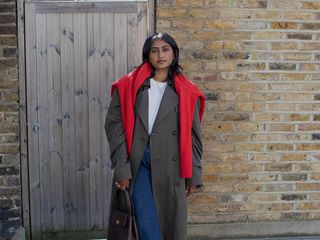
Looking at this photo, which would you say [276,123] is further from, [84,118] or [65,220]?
[65,220]

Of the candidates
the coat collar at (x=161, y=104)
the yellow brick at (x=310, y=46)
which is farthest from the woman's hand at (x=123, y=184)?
the yellow brick at (x=310, y=46)

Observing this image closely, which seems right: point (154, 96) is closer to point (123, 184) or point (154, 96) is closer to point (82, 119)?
point (123, 184)

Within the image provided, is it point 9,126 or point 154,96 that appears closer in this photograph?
point 154,96

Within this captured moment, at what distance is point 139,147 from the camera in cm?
372

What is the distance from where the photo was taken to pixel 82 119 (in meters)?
5.00

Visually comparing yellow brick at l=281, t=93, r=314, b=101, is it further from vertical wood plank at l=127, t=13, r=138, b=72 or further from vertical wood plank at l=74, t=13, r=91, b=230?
vertical wood plank at l=74, t=13, r=91, b=230

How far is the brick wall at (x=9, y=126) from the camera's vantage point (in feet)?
15.1

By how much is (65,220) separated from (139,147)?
1.72 m

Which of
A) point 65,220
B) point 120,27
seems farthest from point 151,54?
point 65,220

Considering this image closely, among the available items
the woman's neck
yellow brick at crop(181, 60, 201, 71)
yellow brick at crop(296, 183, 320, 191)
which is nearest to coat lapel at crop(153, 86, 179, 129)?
the woman's neck

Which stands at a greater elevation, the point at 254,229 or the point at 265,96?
the point at 265,96

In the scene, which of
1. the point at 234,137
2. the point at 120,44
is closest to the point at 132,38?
the point at 120,44

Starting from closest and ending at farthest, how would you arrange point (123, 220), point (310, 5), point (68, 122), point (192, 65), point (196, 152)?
point (123, 220)
point (196, 152)
point (192, 65)
point (310, 5)
point (68, 122)

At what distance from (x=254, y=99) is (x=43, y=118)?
6.32ft
